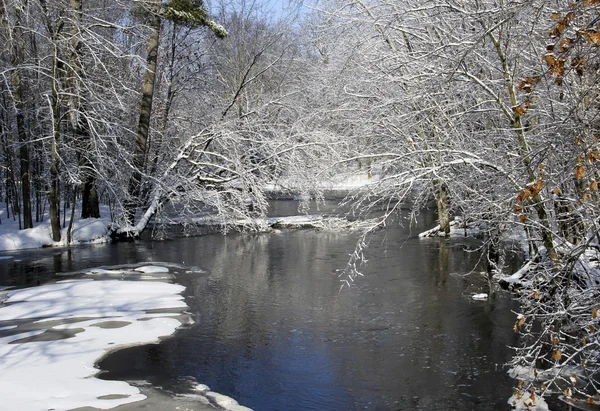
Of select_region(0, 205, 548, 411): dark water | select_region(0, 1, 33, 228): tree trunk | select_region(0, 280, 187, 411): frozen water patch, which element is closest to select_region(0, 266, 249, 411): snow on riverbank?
select_region(0, 280, 187, 411): frozen water patch

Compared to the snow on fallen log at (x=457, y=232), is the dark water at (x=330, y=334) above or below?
below

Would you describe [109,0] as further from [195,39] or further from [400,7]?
[400,7]

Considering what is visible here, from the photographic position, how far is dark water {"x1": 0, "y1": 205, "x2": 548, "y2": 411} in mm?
6375

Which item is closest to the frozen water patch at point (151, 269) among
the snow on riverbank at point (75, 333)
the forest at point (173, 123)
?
Answer: the snow on riverbank at point (75, 333)

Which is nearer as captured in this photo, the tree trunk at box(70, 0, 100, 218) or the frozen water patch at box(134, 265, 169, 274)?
the frozen water patch at box(134, 265, 169, 274)

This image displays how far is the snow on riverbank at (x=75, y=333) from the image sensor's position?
227 inches

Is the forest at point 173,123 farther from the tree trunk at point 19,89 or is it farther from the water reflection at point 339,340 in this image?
the water reflection at point 339,340

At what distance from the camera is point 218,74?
24922 millimetres

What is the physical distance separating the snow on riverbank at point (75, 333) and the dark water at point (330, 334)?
327mm

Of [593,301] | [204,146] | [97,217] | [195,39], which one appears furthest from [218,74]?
[593,301]

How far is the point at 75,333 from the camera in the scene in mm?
7820

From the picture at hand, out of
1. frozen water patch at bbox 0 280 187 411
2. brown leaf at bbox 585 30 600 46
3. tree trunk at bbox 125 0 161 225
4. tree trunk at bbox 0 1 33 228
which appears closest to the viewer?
brown leaf at bbox 585 30 600 46

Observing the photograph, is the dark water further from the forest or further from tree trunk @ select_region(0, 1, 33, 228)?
tree trunk @ select_region(0, 1, 33, 228)

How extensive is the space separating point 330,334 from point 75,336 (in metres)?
3.28
